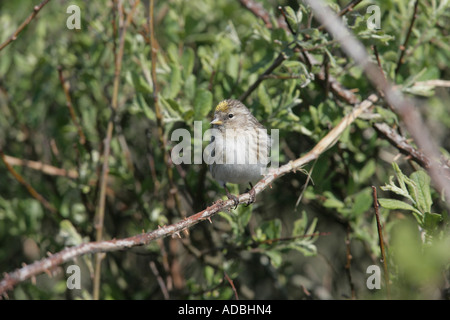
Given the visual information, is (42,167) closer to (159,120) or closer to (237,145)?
(159,120)

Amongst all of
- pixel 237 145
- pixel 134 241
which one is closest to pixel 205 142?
pixel 237 145

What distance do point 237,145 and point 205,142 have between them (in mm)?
221

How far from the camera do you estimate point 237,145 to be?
3463 mm

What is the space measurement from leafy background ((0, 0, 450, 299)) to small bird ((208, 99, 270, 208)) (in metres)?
0.09

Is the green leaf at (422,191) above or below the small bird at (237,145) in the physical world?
below

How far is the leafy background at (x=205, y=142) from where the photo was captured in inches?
120

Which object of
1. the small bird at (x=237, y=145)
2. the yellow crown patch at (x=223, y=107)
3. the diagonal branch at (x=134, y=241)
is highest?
the yellow crown patch at (x=223, y=107)

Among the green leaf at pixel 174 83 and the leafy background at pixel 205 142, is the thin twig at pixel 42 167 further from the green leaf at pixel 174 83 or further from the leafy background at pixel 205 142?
the green leaf at pixel 174 83

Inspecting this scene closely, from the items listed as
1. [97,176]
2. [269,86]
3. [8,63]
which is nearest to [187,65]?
[269,86]

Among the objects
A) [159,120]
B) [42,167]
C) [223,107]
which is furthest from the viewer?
[42,167]

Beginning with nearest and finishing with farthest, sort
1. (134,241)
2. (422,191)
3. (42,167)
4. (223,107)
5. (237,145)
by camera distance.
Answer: (134,241) < (422,191) < (223,107) < (237,145) < (42,167)

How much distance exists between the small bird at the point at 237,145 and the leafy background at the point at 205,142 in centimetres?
9

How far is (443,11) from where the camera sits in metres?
3.10

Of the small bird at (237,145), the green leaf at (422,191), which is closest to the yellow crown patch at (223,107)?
the small bird at (237,145)
